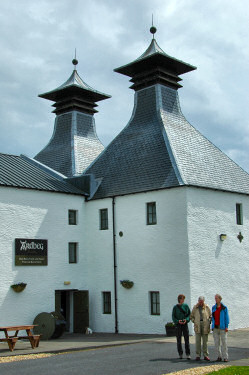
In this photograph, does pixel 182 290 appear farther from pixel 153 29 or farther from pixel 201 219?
pixel 153 29

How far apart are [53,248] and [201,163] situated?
7.92 m

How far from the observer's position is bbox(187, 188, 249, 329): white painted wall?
21.4 metres

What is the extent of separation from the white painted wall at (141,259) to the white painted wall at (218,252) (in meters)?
0.58

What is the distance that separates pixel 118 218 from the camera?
23.7 metres

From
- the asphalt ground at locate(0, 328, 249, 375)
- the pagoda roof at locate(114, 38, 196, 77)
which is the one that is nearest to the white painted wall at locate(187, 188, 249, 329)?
the asphalt ground at locate(0, 328, 249, 375)

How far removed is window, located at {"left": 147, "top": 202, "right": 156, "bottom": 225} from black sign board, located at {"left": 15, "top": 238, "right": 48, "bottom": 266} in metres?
4.77

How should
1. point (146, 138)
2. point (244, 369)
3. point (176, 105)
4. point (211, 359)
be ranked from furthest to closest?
1. point (176, 105)
2. point (146, 138)
3. point (211, 359)
4. point (244, 369)

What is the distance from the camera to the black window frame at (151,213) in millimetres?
22531

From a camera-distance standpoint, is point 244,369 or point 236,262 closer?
point 244,369

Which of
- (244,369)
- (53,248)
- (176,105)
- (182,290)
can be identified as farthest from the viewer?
(176,105)

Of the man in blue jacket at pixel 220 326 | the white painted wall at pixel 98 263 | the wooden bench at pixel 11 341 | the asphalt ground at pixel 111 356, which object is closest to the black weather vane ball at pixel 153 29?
the white painted wall at pixel 98 263

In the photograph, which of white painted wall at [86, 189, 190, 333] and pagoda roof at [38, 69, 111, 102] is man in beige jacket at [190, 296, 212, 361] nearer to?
white painted wall at [86, 189, 190, 333]

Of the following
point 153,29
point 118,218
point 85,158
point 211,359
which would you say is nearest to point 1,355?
point 211,359

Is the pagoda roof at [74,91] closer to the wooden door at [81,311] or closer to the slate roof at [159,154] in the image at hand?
the slate roof at [159,154]
